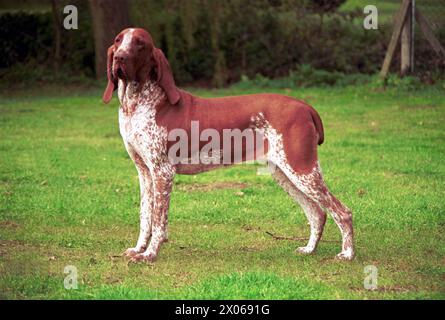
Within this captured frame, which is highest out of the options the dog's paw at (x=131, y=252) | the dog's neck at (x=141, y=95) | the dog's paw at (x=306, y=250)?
the dog's neck at (x=141, y=95)

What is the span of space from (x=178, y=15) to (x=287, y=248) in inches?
528

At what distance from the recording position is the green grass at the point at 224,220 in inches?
278

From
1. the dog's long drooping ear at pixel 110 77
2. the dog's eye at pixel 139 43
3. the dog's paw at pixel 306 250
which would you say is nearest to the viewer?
the dog's eye at pixel 139 43

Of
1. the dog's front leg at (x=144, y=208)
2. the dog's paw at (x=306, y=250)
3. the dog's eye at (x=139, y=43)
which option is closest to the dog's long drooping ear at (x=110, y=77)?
the dog's eye at (x=139, y=43)

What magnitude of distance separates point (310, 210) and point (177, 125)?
1361 mm

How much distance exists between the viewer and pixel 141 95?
7.92m

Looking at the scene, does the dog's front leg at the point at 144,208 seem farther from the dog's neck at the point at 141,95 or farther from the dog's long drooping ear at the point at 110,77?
the dog's long drooping ear at the point at 110,77

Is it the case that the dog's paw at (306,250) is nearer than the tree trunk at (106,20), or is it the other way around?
the dog's paw at (306,250)

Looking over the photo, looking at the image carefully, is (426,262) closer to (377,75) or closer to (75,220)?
(75,220)

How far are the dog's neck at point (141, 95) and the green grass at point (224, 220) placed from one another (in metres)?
1.27

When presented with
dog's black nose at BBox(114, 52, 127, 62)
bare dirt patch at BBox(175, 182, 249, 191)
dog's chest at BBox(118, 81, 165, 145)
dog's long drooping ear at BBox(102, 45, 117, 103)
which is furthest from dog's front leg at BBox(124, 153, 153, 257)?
bare dirt patch at BBox(175, 182, 249, 191)

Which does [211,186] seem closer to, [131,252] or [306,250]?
[306,250]

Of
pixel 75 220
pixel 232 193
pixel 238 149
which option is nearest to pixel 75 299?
pixel 238 149
